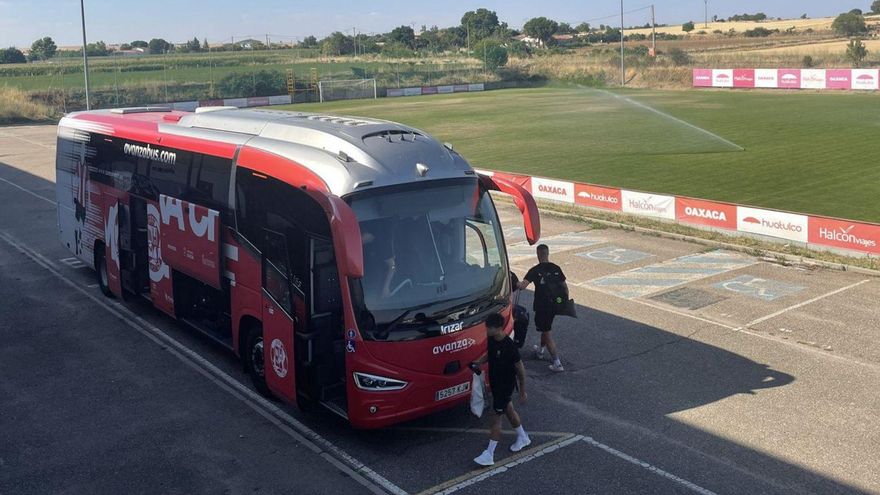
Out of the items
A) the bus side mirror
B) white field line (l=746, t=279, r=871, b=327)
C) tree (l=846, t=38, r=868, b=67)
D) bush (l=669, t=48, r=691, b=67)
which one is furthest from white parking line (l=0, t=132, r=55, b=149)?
tree (l=846, t=38, r=868, b=67)

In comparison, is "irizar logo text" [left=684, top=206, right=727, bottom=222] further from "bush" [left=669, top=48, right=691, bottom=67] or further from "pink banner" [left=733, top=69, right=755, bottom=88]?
"bush" [left=669, top=48, right=691, bottom=67]

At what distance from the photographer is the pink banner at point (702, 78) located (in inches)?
3105

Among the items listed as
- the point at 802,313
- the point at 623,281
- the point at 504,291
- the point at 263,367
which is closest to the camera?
the point at 504,291

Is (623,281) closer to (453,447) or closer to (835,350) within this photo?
(835,350)

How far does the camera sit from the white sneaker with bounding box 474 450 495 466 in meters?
9.70

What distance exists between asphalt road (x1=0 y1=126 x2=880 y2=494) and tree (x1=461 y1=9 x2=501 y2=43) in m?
164

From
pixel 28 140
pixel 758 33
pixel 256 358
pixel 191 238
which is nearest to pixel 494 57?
pixel 28 140

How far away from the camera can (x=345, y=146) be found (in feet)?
35.4

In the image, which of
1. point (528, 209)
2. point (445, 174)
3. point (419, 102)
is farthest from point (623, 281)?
point (419, 102)

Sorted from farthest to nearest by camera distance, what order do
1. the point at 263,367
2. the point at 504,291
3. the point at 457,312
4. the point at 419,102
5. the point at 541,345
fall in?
the point at 419,102 < the point at 541,345 < the point at 263,367 < the point at 504,291 < the point at 457,312

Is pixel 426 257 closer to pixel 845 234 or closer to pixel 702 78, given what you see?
pixel 845 234

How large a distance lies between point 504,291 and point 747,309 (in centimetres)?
729

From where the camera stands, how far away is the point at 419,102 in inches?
2938

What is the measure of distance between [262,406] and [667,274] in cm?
1050
